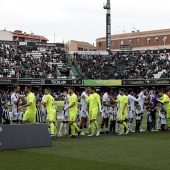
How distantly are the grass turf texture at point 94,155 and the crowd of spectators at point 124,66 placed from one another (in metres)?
47.9

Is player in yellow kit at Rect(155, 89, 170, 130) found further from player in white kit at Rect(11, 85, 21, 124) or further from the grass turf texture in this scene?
player in white kit at Rect(11, 85, 21, 124)

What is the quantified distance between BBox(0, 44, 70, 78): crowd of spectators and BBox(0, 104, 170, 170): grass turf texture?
42.7 meters

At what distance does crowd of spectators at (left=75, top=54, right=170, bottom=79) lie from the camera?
214 feet

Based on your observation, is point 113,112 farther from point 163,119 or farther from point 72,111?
point 163,119

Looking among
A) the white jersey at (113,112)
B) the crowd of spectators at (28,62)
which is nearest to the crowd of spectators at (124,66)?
the crowd of spectators at (28,62)

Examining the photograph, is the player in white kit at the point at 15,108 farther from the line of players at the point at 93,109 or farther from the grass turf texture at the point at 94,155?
the grass turf texture at the point at 94,155

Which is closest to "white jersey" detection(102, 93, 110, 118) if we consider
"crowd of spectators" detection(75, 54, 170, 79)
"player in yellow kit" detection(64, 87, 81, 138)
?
"player in yellow kit" detection(64, 87, 81, 138)

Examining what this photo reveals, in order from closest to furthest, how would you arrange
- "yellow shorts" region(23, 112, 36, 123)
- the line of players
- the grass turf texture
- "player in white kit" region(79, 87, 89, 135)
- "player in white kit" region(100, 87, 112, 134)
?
the grass turf texture < "yellow shorts" region(23, 112, 36, 123) < the line of players < "player in white kit" region(79, 87, 89, 135) < "player in white kit" region(100, 87, 112, 134)

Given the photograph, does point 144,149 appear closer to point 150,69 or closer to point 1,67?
point 1,67

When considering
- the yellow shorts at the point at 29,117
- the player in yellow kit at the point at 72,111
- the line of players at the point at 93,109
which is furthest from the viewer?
the line of players at the point at 93,109

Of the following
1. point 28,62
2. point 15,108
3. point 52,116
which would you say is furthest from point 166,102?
point 28,62

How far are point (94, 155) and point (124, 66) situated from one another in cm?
5510

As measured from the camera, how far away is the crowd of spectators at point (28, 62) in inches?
2336

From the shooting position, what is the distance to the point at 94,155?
1357 cm
